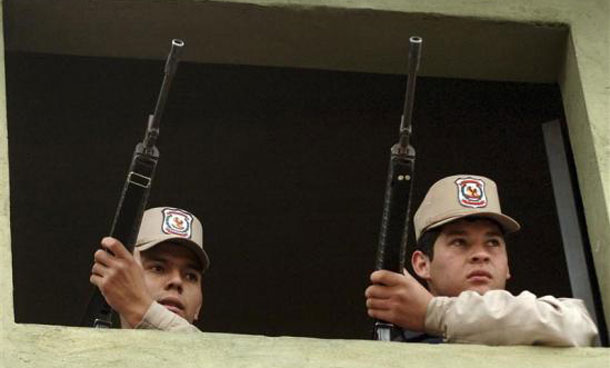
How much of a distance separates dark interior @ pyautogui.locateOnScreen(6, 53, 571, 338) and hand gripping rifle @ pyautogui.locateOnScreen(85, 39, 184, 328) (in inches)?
79.4

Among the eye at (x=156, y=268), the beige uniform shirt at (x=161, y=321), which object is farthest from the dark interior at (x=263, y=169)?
the beige uniform shirt at (x=161, y=321)

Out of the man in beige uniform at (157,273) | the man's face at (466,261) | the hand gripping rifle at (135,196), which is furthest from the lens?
the man's face at (466,261)

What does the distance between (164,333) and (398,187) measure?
2.91 feet

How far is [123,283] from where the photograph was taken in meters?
5.79

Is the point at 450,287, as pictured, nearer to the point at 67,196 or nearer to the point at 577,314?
the point at 577,314

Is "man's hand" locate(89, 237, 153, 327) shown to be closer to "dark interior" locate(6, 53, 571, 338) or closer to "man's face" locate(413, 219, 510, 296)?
"man's face" locate(413, 219, 510, 296)

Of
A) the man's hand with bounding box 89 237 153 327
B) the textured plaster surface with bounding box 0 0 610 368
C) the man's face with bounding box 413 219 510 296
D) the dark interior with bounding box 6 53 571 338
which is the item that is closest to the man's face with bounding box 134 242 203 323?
the man's hand with bounding box 89 237 153 327

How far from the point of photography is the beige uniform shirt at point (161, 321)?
5.72 meters

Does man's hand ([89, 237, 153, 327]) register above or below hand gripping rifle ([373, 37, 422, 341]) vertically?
below

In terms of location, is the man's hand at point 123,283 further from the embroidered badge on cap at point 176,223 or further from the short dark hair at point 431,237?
the short dark hair at point 431,237

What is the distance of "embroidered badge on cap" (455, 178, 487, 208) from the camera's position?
20.7ft

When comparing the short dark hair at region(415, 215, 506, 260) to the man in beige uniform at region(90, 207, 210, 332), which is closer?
the man in beige uniform at region(90, 207, 210, 332)

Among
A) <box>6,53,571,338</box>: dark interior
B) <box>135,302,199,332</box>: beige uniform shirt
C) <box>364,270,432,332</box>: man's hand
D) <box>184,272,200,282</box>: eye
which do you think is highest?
<box>6,53,571,338</box>: dark interior

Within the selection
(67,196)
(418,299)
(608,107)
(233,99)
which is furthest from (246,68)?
(418,299)
